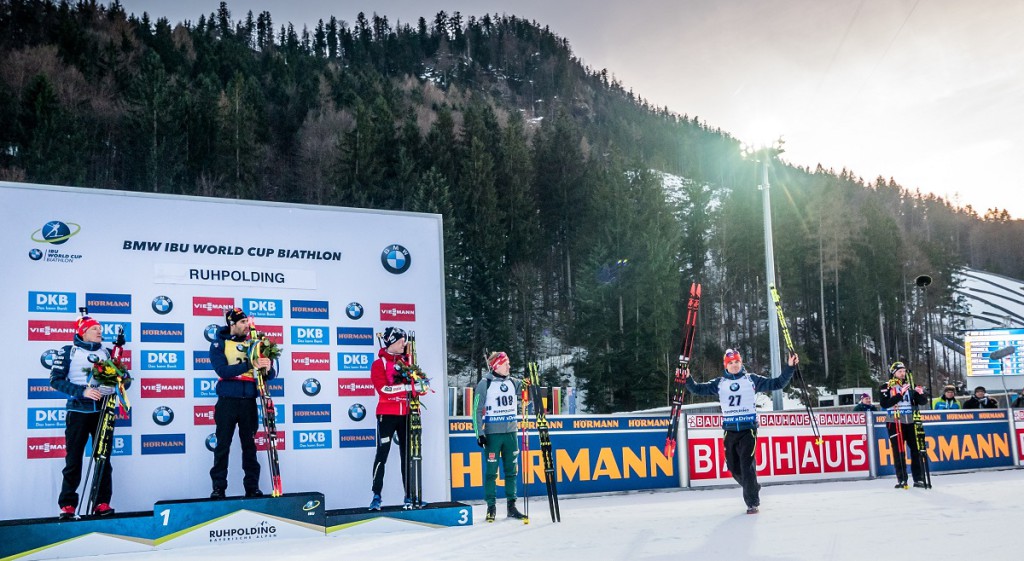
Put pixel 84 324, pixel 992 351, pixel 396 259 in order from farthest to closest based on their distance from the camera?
pixel 992 351 → pixel 396 259 → pixel 84 324

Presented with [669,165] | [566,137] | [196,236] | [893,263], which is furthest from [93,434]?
[669,165]

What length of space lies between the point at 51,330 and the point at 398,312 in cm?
403

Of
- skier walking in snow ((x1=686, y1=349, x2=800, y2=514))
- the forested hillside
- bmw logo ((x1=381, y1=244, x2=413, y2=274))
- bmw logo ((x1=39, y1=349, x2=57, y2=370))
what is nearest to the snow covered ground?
skier walking in snow ((x1=686, y1=349, x2=800, y2=514))

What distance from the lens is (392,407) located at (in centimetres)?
1007

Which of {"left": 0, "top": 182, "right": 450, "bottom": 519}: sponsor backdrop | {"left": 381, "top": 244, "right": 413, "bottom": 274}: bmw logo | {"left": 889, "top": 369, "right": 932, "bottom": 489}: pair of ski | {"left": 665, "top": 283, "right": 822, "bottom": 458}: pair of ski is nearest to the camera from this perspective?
{"left": 0, "top": 182, "right": 450, "bottom": 519}: sponsor backdrop

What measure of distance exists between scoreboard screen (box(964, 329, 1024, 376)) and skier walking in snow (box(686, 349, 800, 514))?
2341 cm

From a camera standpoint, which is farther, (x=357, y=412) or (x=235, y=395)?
(x=357, y=412)

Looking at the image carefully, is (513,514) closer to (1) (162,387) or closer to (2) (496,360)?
(2) (496,360)

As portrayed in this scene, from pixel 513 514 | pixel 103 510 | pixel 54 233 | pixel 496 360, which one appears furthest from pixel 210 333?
pixel 513 514

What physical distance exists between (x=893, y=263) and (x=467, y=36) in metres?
103

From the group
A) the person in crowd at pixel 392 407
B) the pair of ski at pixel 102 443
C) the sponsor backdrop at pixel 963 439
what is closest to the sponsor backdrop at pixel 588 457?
the person in crowd at pixel 392 407

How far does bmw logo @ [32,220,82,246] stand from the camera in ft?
30.7

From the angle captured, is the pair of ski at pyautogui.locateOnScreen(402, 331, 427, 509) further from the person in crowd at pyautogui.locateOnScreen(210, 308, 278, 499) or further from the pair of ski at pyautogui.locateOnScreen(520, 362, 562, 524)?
the person in crowd at pyautogui.locateOnScreen(210, 308, 278, 499)

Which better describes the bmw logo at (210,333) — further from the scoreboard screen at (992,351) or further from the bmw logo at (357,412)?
the scoreboard screen at (992,351)
